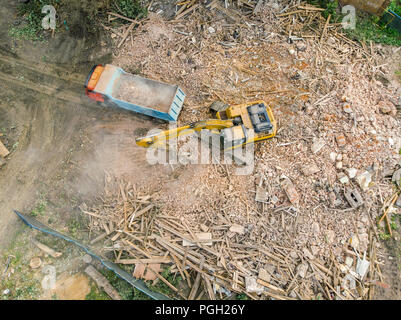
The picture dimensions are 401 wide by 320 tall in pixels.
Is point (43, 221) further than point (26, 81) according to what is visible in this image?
No

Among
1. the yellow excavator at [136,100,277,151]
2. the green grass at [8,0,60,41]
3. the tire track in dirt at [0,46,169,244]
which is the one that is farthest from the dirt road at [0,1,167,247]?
the yellow excavator at [136,100,277,151]

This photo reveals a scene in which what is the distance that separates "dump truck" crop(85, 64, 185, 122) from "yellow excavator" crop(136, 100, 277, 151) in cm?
110

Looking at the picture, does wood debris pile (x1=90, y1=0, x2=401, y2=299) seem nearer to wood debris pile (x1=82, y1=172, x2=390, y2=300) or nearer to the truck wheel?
wood debris pile (x1=82, y1=172, x2=390, y2=300)

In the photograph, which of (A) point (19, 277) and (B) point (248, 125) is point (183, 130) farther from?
(A) point (19, 277)

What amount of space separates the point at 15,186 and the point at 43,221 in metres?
2.08

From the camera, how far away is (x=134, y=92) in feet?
39.2

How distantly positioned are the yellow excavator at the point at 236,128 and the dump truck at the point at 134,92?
43.3 inches

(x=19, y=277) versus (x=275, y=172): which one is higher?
(x=275, y=172)

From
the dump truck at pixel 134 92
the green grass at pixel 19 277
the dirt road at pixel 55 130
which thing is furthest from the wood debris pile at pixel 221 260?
the dump truck at pixel 134 92

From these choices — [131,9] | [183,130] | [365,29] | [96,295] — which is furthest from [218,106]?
[365,29]

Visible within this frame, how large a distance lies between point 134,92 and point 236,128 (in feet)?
14.6

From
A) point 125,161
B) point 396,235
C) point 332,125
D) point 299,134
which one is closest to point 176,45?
point 125,161
